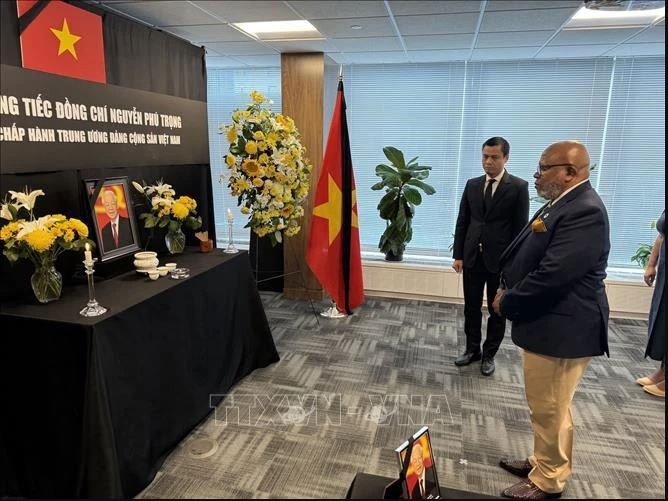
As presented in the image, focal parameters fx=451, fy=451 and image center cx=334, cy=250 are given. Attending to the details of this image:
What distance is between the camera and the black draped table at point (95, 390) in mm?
1887

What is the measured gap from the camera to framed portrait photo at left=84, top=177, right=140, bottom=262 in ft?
8.43

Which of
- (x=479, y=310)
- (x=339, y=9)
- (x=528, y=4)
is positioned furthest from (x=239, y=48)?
(x=479, y=310)

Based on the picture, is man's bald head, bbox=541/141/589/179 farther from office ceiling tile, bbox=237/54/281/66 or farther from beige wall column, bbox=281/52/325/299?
office ceiling tile, bbox=237/54/281/66

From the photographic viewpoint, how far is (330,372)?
3320 millimetres

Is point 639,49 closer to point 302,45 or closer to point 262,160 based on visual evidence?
point 302,45

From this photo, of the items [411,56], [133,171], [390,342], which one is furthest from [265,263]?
[411,56]

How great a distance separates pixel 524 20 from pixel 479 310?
208 cm

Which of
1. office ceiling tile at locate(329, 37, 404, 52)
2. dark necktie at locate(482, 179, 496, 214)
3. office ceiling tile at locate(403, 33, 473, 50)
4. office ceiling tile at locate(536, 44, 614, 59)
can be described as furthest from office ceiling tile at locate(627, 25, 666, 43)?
office ceiling tile at locate(329, 37, 404, 52)

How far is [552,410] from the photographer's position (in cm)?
199

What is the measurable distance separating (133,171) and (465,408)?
8.78 feet

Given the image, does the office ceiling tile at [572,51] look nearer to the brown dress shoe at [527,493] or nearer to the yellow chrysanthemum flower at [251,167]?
the yellow chrysanthemum flower at [251,167]

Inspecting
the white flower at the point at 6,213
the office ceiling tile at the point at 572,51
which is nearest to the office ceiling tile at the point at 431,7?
the office ceiling tile at the point at 572,51

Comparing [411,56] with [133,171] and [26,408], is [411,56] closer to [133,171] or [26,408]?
[133,171]

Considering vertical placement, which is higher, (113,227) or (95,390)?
(113,227)
